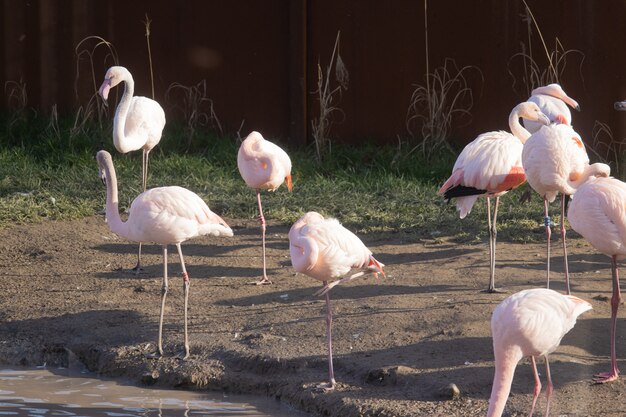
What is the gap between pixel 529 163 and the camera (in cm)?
572

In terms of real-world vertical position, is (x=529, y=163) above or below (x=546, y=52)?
below

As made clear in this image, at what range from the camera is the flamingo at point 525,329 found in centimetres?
403

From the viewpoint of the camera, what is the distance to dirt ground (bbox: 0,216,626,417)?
4.68 m

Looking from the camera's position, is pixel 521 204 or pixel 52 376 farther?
pixel 521 204

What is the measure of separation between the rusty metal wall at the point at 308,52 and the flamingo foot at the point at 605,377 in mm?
4554

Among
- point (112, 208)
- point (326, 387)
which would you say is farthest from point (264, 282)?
point (326, 387)

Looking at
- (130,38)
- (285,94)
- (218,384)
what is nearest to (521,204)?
(285,94)

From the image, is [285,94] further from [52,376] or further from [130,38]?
[52,376]

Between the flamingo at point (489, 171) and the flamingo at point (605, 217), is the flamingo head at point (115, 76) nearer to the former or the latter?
the flamingo at point (489, 171)

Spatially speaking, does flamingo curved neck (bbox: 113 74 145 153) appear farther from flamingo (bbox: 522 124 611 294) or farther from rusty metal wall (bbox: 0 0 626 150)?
flamingo (bbox: 522 124 611 294)

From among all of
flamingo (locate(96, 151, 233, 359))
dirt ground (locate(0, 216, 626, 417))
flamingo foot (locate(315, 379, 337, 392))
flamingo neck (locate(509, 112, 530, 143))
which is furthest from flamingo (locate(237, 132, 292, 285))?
flamingo foot (locate(315, 379, 337, 392))

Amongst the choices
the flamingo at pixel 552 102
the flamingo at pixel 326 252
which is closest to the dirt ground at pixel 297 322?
the flamingo at pixel 326 252

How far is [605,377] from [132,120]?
3.94m

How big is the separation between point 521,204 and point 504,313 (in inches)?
148
